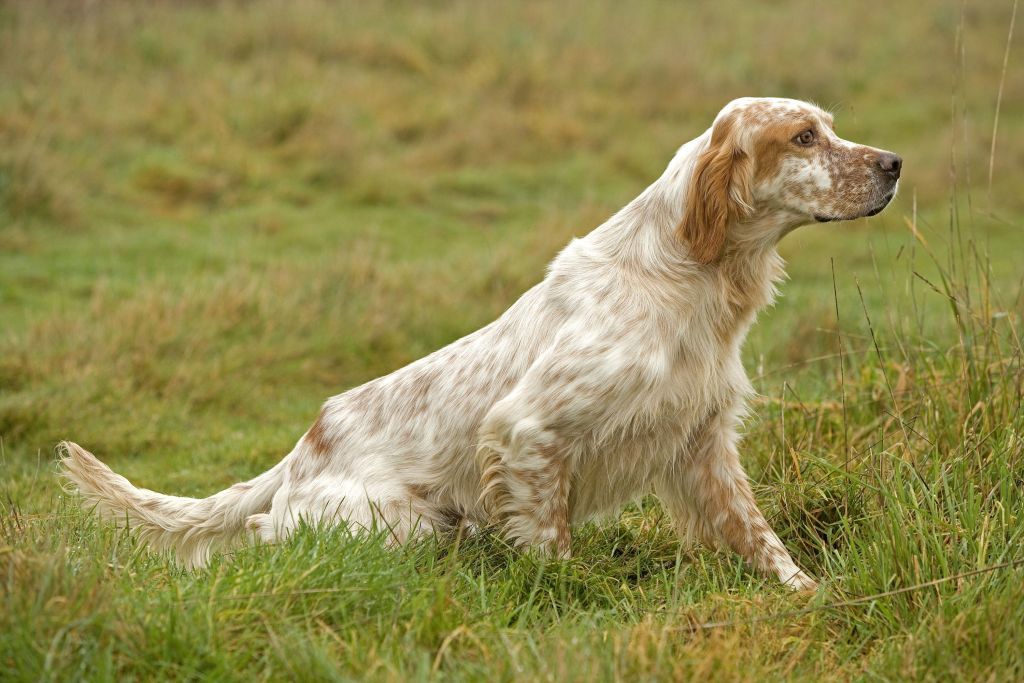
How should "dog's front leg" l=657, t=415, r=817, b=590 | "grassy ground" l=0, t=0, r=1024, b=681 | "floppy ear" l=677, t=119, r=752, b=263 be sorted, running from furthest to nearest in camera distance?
"dog's front leg" l=657, t=415, r=817, b=590 < "floppy ear" l=677, t=119, r=752, b=263 < "grassy ground" l=0, t=0, r=1024, b=681

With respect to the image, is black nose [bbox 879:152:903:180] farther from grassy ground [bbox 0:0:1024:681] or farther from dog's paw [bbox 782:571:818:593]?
dog's paw [bbox 782:571:818:593]

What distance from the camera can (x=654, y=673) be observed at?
9.85 ft

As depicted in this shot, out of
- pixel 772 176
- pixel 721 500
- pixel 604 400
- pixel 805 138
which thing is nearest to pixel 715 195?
pixel 772 176

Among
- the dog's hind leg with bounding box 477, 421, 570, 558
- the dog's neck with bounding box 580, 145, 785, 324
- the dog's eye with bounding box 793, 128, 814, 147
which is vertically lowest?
the dog's hind leg with bounding box 477, 421, 570, 558

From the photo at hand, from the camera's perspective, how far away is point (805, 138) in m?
3.96

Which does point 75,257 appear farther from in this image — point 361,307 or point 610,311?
point 610,311

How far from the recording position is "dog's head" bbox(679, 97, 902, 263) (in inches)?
154

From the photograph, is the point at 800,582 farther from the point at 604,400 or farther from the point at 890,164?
the point at 890,164

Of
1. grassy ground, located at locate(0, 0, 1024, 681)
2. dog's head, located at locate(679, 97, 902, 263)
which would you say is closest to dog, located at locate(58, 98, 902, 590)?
dog's head, located at locate(679, 97, 902, 263)

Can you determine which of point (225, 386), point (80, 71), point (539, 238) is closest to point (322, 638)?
point (225, 386)

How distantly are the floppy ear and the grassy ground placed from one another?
387 millimetres

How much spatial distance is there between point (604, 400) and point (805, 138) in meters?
1.04

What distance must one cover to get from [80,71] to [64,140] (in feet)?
5.87

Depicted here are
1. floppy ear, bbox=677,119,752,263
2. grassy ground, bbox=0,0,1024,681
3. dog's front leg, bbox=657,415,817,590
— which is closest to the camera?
grassy ground, bbox=0,0,1024,681
